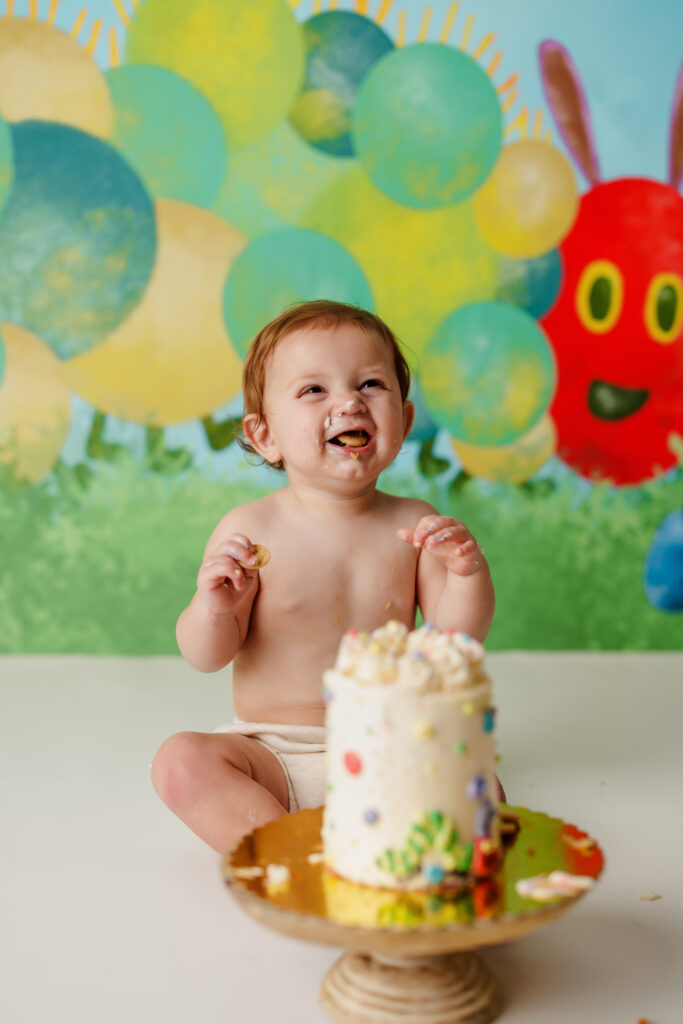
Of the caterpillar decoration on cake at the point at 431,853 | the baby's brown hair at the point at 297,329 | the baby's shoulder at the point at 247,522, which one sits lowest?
the caterpillar decoration on cake at the point at 431,853

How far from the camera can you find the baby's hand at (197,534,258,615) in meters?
1.12

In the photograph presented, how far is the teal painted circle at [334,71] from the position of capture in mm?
2070

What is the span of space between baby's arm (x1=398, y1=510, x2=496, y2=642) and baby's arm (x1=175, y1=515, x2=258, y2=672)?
0.17 m

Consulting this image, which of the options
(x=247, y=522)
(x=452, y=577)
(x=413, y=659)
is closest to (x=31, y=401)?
(x=247, y=522)

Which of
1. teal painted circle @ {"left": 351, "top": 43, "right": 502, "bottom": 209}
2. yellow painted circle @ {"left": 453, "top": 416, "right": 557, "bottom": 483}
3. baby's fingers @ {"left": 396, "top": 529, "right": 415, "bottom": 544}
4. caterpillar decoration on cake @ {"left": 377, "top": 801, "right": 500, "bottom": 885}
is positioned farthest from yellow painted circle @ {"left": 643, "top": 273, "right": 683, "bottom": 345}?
caterpillar decoration on cake @ {"left": 377, "top": 801, "right": 500, "bottom": 885}

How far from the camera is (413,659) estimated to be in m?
0.82

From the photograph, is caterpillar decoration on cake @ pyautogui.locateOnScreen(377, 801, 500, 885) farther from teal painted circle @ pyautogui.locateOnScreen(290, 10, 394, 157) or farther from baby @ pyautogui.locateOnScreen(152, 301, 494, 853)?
teal painted circle @ pyautogui.locateOnScreen(290, 10, 394, 157)

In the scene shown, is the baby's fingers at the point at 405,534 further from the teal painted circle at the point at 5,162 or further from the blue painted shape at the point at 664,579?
the teal painted circle at the point at 5,162

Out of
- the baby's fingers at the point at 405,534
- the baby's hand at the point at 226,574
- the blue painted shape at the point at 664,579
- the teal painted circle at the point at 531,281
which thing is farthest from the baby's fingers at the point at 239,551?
the blue painted shape at the point at 664,579

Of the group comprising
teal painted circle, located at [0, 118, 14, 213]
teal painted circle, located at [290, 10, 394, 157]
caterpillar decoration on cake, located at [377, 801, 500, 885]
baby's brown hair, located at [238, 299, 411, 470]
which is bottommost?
caterpillar decoration on cake, located at [377, 801, 500, 885]

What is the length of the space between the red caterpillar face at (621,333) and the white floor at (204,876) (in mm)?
495

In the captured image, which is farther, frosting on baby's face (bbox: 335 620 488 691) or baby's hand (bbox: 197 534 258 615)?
baby's hand (bbox: 197 534 258 615)

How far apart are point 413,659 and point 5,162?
166cm

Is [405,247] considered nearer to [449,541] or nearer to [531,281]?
[531,281]
